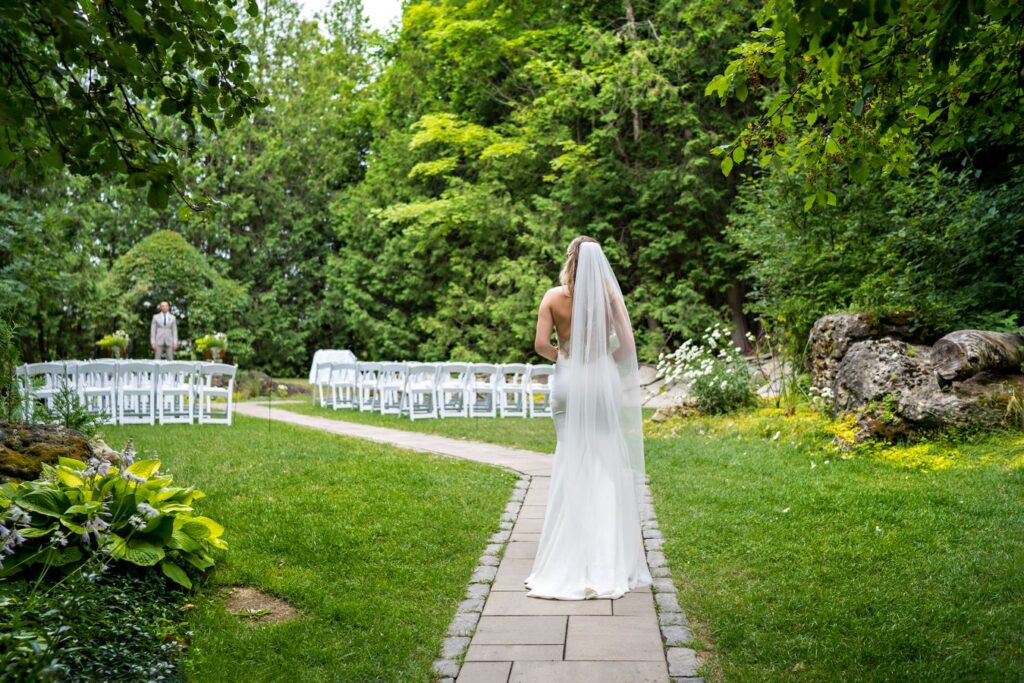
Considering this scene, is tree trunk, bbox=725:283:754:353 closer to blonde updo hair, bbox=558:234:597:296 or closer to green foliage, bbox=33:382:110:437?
blonde updo hair, bbox=558:234:597:296

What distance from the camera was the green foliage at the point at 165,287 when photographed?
21.4 metres

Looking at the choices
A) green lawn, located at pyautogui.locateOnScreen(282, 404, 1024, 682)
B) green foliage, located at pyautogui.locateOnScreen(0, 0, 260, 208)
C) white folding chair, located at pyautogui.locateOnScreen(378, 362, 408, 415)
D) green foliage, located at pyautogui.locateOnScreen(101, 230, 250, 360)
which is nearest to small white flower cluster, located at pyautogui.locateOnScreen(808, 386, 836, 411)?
green lawn, located at pyautogui.locateOnScreen(282, 404, 1024, 682)

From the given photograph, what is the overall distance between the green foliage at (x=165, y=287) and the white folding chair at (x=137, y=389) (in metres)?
7.51

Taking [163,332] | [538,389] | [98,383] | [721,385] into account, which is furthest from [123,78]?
[163,332]

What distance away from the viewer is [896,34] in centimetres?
423

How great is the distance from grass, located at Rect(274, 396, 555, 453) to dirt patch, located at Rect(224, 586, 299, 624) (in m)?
5.97

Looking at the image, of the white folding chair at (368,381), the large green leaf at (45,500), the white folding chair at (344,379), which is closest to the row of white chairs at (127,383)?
the white folding chair at (368,381)

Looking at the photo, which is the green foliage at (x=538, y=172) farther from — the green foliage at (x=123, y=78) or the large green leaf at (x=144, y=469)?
the green foliage at (x=123, y=78)

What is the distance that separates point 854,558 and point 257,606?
3421 millimetres

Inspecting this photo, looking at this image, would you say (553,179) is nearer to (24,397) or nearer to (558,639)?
(24,397)

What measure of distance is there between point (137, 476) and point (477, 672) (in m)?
2.24

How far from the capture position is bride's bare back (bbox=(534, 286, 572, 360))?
5555 millimetres

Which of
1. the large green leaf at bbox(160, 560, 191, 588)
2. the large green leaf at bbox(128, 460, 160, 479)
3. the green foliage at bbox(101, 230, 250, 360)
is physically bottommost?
the large green leaf at bbox(160, 560, 191, 588)

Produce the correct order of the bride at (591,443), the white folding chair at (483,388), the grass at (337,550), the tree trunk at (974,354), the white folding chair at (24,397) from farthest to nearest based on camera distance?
the white folding chair at (483,388) < the tree trunk at (974,354) < the white folding chair at (24,397) < the bride at (591,443) < the grass at (337,550)
